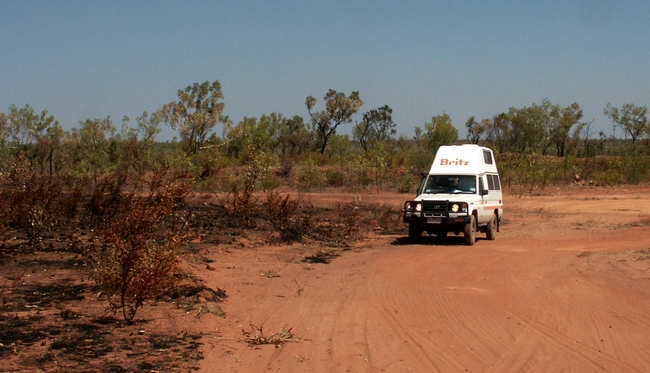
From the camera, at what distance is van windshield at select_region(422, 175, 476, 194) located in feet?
61.5

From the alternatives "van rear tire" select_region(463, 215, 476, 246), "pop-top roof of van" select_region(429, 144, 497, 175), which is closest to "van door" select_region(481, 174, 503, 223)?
"pop-top roof of van" select_region(429, 144, 497, 175)

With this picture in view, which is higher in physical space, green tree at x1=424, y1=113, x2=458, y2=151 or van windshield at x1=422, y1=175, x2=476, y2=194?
green tree at x1=424, y1=113, x2=458, y2=151

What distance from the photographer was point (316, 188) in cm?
4097

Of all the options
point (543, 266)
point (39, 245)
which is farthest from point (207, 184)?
point (543, 266)

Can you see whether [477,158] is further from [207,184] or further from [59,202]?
[207,184]

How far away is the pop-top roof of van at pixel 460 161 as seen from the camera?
18953 millimetres

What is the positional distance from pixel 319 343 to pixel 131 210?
2.85 meters

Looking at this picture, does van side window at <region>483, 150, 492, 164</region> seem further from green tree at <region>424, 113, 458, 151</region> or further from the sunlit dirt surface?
green tree at <region>424, 113, 458, 151</region>

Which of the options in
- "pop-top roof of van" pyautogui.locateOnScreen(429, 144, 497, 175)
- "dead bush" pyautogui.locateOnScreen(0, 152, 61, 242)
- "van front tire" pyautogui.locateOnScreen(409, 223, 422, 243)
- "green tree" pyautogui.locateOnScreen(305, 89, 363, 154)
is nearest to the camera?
"dead bush" pyautogui.locateOnScreen(0, 152, 61, 242)

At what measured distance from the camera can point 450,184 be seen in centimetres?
1889

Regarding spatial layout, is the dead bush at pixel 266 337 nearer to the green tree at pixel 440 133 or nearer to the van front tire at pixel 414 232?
the van front tire at pixel 414 232

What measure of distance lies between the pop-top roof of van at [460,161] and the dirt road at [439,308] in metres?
2.28

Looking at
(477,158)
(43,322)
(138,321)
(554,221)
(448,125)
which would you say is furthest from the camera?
(448,125)

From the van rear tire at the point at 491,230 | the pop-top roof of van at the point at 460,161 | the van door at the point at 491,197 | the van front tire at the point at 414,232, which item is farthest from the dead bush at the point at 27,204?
the van rear tire at the point at 491,230
